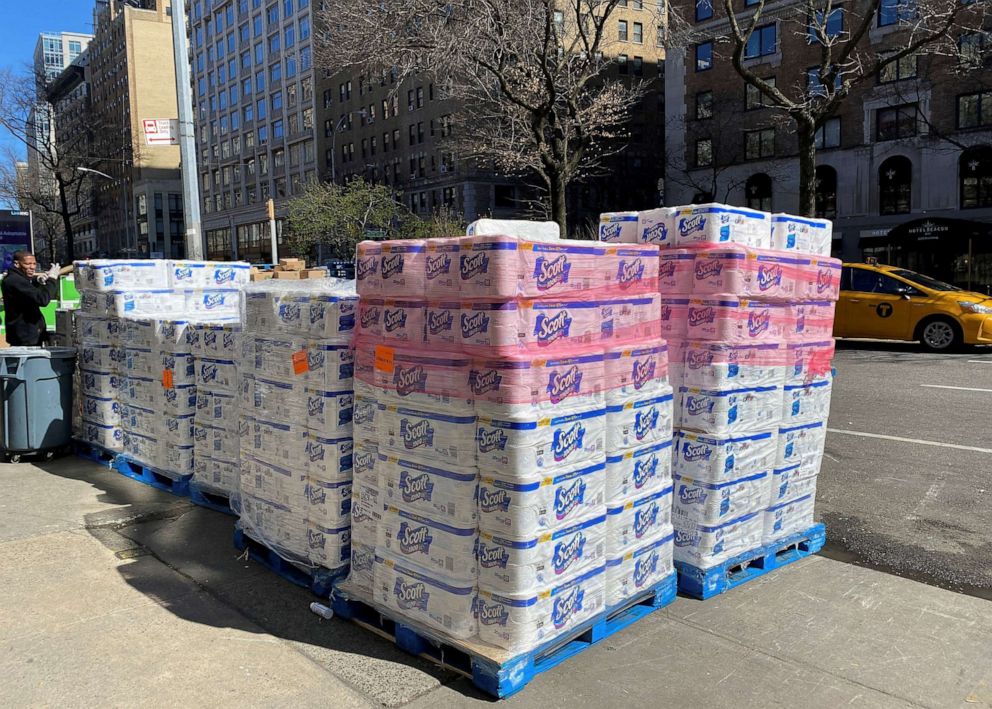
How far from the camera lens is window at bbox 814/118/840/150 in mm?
38062

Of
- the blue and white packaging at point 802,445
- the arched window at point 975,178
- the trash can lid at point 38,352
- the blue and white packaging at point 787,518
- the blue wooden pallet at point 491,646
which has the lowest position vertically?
the blue wooden pallet at point 491,646

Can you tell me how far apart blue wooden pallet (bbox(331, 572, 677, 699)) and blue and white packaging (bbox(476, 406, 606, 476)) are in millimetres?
828

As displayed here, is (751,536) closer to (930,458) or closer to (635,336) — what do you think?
(635,336)

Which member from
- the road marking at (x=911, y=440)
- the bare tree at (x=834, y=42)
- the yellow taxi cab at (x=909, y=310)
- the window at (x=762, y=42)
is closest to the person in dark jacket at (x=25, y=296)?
the road marking at (x=911, y=440)

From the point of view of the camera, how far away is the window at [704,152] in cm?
4350

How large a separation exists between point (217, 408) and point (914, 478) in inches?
236

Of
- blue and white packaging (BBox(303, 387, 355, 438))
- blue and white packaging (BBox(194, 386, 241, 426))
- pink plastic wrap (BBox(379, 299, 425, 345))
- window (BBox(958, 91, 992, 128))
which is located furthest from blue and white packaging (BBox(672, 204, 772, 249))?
window (BBox(958, 91, 992, 128))

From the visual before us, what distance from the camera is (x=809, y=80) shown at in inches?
1426

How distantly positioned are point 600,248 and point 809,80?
37.6 m

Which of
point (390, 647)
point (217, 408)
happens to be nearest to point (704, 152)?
point (217, 408)

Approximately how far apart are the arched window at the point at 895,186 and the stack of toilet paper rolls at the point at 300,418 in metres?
37.8

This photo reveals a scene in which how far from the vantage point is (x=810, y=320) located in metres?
5.04

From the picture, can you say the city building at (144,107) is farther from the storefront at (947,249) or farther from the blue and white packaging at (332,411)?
the blue and white packaging at (332,411)

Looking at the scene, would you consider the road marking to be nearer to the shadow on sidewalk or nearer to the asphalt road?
the asphalt road
